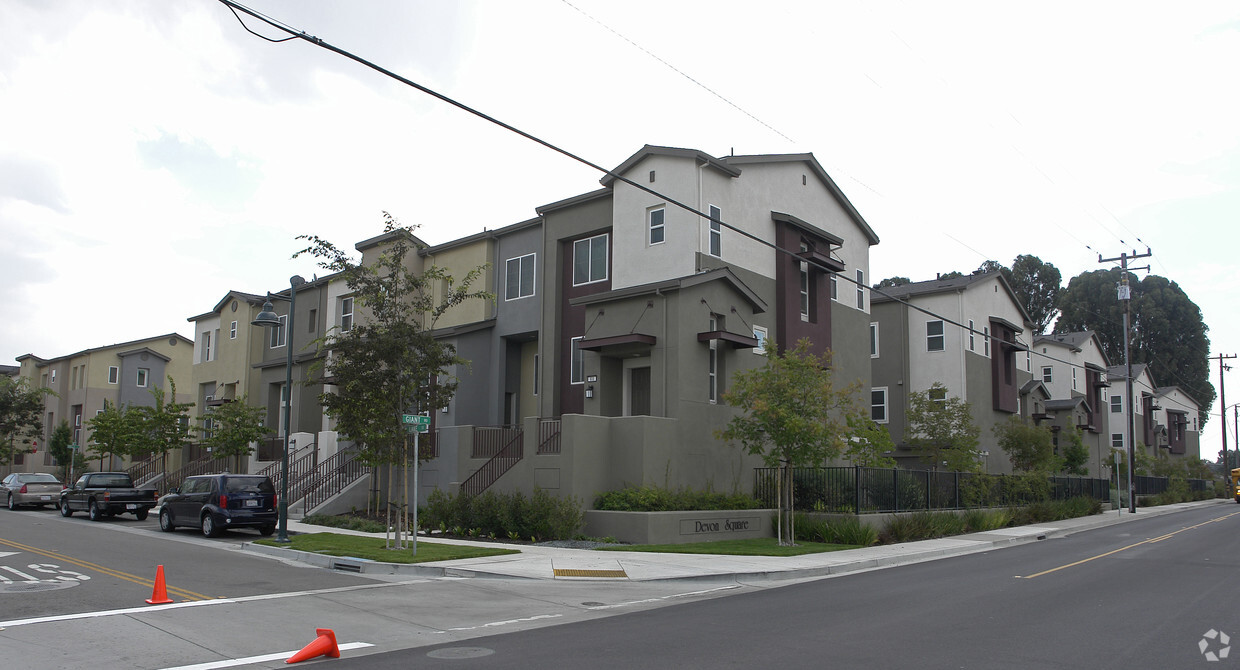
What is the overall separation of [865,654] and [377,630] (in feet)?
18.3

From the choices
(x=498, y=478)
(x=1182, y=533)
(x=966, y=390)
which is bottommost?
(x=1182, y=533)

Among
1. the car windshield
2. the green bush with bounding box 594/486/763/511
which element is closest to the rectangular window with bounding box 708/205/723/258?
the green bush with bounding box 594/486/763/511

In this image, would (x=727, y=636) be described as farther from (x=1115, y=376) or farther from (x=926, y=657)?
(x=1115, y=376)

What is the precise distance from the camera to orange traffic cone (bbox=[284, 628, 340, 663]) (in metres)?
8.54

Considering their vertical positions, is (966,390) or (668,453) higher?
(966,390)

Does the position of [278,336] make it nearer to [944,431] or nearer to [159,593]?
[944,431]

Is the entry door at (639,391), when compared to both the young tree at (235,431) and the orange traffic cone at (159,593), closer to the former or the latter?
the orange traffic cone at (159,593)

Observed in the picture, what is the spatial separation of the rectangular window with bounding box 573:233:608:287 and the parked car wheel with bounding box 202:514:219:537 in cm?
1277

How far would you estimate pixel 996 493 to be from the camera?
31516mm

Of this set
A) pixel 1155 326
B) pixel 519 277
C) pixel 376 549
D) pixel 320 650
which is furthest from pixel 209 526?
pixel 1155 326

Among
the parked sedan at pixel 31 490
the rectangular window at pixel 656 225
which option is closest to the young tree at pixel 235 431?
the parked sedan at pixel 31 490

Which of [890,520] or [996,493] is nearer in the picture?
[890,520]

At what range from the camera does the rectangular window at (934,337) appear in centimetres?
4069

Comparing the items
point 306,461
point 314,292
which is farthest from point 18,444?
point 306,461
